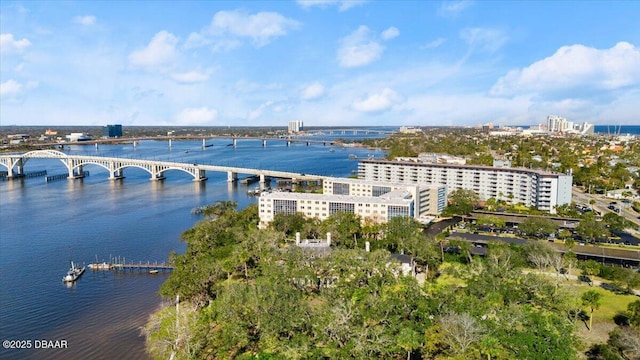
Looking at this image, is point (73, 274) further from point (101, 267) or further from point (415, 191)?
point (415, 191)

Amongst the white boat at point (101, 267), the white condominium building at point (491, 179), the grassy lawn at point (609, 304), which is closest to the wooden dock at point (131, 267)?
the white boat at point (101, 267)

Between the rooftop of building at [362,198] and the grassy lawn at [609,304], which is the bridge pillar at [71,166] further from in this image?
the grassy lawn at [609,304]

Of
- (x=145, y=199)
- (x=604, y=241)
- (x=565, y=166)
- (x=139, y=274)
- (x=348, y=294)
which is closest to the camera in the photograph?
(x=348, y=294)

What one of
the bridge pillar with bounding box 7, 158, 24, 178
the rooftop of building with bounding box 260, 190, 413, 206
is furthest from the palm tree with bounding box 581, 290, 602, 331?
the bridge pillar with bounding box 7, 158, 24, 178

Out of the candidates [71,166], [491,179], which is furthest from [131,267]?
[71,166]

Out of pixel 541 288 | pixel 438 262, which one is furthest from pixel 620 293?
pixel 438 262

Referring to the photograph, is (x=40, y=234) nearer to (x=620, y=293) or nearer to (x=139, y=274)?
(x=139, y=274)

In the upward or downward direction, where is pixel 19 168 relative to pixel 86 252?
upward
